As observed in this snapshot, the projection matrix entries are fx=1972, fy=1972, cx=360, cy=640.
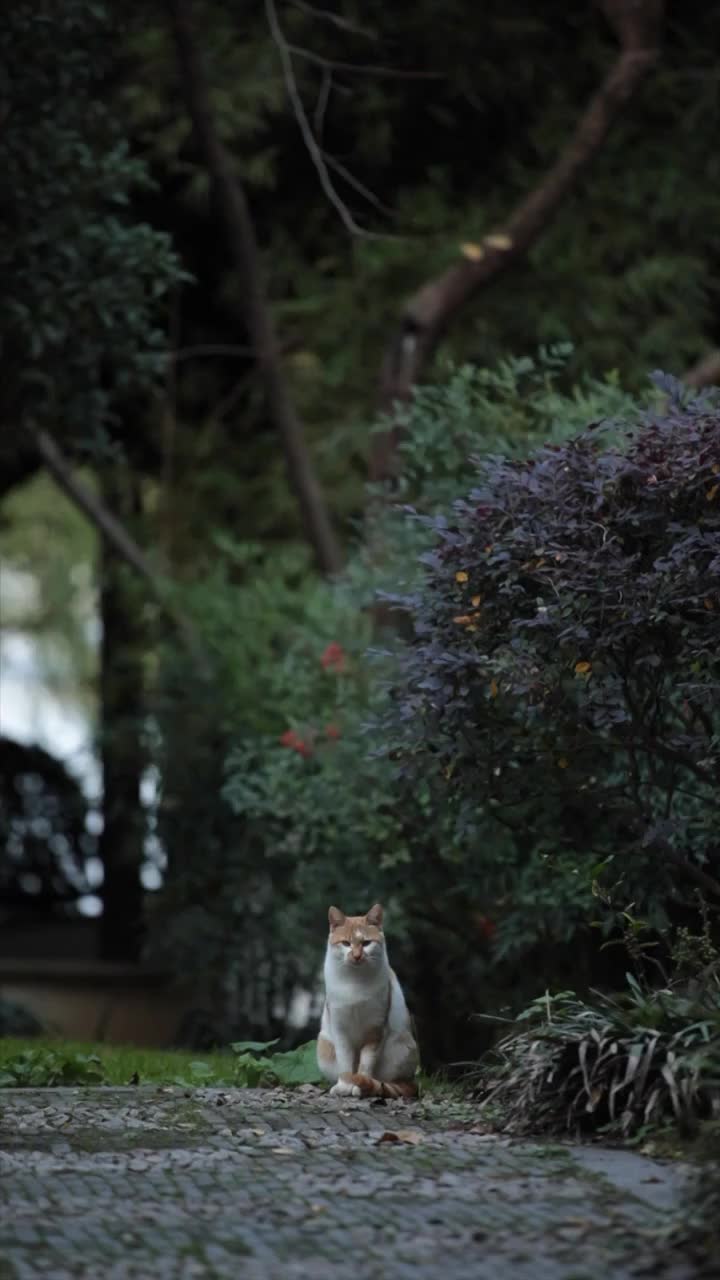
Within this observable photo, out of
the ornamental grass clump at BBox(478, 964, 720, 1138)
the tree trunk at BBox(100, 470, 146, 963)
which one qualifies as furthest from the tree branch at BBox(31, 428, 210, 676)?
the ornamental grass clump at BBox(478, 964, 720, 1138)

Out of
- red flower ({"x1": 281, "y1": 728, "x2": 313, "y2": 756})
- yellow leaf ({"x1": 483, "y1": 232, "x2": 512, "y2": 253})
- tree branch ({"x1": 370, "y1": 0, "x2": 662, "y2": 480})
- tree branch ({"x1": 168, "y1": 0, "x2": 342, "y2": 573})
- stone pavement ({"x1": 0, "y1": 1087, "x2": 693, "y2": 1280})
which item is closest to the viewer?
stone pavement ({"x1": 0, "y1": 1087, "x2": 693, "y2": 1280})

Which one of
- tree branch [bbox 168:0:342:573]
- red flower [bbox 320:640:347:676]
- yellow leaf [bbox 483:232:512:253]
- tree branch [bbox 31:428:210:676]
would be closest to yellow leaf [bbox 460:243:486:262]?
yellow leaf [bbox 483:232:512:253]

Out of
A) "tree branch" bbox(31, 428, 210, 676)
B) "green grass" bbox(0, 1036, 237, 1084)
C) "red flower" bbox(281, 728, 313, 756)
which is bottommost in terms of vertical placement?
"green grass" bbox(0, 1036, 237, 1084)

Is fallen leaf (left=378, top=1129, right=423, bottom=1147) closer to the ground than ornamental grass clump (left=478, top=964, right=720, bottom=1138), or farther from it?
closer to the ground

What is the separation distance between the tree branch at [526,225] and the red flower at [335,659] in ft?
5.78

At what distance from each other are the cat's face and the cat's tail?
0.35 metres

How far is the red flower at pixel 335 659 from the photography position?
9992mm

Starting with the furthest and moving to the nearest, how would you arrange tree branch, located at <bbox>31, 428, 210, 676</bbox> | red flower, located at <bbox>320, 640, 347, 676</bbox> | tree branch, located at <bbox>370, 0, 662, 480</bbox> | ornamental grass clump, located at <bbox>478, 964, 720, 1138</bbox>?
tree branch, located at <bbox>31, 428, 210, 676</bbox> → tree branch, located at <bbox>370, 0, 662, 480</bbox> → red flower, located at <bbox>320, 640, 347, 676</bbox> → ornamental grass clump, located at <bbox>478, 964, 720, 1138</bbox>

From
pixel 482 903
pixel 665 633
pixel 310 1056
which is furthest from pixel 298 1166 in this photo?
pixel 482 903

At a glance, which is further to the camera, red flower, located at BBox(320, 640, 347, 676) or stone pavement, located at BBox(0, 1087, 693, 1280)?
red flower, located at BBox(320, 640, 347, 676)

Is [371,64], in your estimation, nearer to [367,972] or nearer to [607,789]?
[607,789]

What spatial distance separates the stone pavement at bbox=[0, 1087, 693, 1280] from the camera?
13.4 feet

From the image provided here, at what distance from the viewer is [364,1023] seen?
630cm

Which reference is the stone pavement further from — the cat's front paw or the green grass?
the green grass
